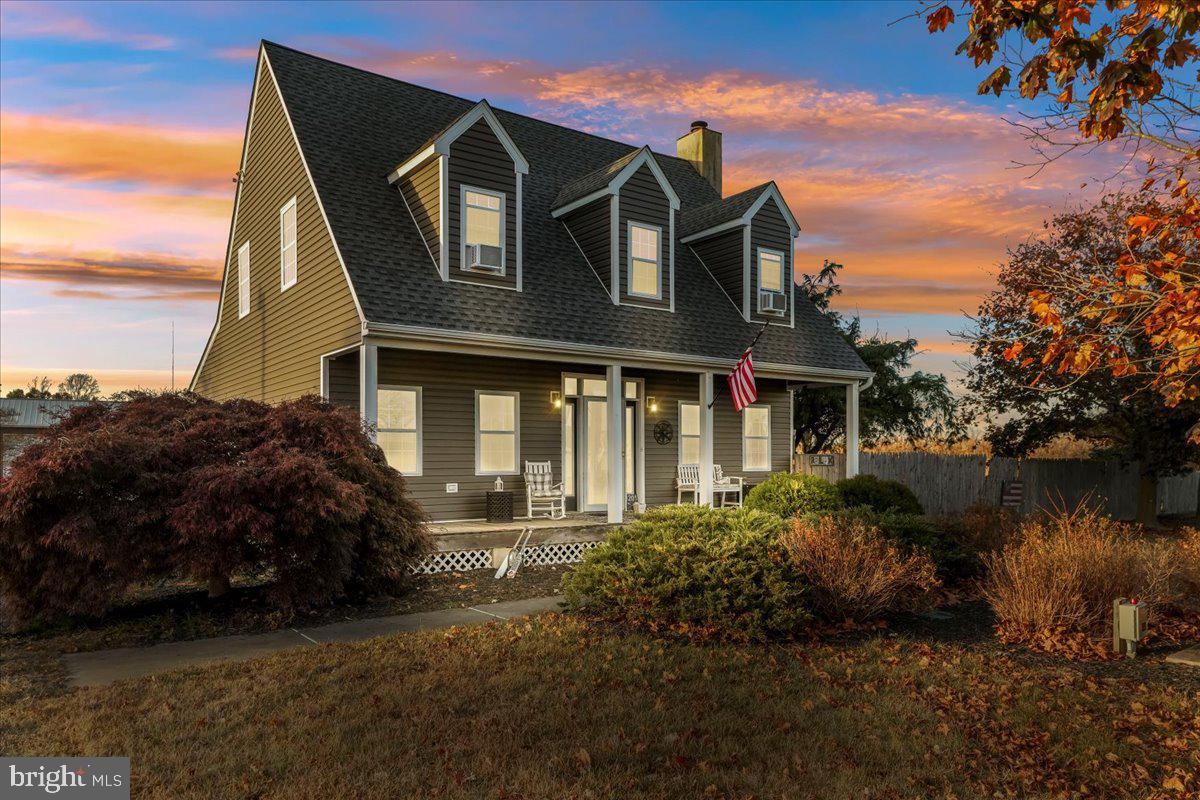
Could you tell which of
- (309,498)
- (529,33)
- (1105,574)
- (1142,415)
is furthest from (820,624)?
(1142,415)

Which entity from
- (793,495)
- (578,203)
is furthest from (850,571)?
(578,203)

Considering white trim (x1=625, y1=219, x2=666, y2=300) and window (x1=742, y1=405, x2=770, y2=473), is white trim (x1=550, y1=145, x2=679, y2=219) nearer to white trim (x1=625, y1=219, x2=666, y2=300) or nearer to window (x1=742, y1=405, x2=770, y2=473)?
white trim (x1=625, y1=219, x2=666, y2=300)

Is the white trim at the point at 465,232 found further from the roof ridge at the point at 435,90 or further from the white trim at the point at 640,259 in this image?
the white trim at the point at 640,259

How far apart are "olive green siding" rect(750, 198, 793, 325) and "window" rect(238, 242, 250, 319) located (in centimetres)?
1079

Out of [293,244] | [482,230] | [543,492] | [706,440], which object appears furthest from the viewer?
[706,440]

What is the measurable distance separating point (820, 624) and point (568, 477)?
26.0 feet

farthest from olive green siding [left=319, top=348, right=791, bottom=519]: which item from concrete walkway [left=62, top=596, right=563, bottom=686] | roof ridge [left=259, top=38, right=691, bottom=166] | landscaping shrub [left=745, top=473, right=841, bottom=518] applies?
concrete walkway [left=62, top=596, right=563, bottom=686]

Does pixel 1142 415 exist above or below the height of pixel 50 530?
above

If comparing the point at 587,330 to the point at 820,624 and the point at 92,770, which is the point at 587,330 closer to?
the point at 820,624

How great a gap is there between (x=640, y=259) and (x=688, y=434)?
3.98m

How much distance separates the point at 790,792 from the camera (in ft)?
13.9

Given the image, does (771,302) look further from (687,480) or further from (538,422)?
(538,422)

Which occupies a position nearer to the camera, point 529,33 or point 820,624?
point 820,624

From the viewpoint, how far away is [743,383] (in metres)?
14.8
